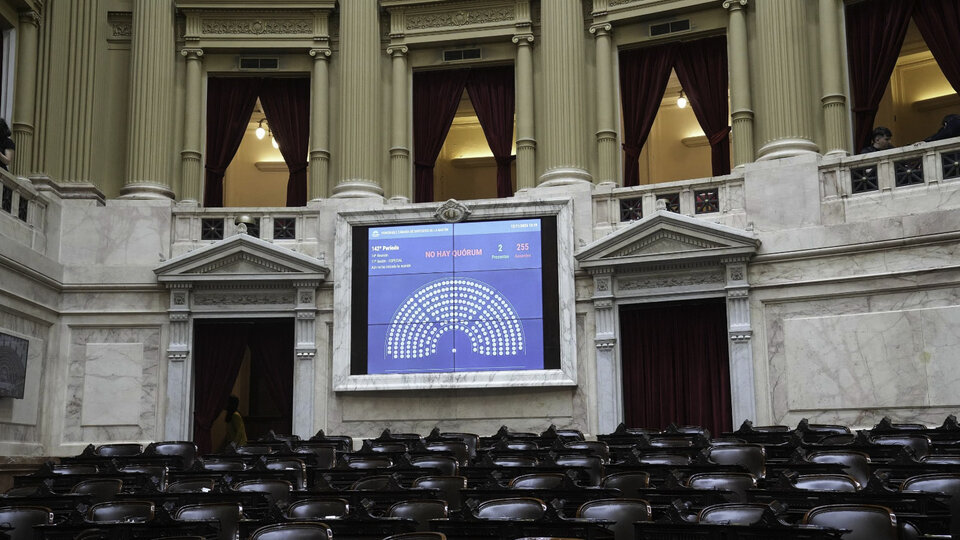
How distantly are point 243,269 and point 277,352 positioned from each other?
133cm

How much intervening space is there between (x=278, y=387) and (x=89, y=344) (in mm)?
2659

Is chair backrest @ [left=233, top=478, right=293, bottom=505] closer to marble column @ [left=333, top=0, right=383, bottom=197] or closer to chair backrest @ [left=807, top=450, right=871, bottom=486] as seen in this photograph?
chair backrest @ [left=807, top=450, right=871, bottom=486]

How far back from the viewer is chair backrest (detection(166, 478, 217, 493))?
900 cm

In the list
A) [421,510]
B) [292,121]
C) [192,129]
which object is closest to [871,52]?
[292,121]

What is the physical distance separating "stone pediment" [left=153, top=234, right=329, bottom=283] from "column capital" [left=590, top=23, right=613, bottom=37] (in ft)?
18.1

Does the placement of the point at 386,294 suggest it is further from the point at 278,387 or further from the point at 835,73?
the point at 835,73

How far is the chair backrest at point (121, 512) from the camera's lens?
7.51 meters

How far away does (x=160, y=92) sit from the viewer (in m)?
16.8

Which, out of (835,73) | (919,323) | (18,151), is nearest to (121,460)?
(18,151)

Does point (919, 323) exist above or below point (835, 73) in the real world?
below

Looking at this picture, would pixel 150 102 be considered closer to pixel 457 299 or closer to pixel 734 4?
pixel 457 299

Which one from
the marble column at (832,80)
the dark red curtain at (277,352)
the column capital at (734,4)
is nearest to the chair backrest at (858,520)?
the marble column at (832,80)

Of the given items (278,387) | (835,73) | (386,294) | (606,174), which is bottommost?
(278,387)

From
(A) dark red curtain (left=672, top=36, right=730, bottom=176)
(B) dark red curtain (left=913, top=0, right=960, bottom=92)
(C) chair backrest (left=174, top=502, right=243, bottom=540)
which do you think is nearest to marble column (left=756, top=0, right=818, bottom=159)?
(A) dark red curtain (left=672, top=36, right=730, bottom=176)
